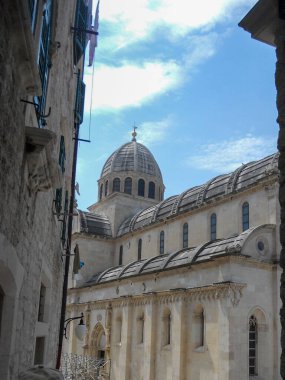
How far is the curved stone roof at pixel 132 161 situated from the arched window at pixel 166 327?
58.4ft

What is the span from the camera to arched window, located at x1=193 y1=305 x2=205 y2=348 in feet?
68.2

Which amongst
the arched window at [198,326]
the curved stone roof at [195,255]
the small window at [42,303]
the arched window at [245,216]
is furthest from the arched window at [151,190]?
the small window at [42,303]

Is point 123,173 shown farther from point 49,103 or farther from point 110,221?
point 49,103

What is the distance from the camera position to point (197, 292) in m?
20.9

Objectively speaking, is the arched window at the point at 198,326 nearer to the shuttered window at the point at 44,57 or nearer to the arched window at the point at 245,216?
the arched window at the point at 245,216

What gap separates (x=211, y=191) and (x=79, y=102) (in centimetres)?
1396

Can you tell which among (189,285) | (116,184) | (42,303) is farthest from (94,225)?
(42,303)

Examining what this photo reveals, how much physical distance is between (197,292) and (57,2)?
15731mm

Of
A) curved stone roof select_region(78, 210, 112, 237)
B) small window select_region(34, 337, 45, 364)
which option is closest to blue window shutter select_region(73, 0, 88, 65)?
small window select_region(34, 337, 45, 364)

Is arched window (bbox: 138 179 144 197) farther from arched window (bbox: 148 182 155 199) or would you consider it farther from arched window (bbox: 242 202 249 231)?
arched window (bbox: 242 202 249 231)

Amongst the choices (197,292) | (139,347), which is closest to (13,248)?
(197,292)

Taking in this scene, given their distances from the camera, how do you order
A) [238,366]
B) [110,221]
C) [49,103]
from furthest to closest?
[110,221] < [238,366] < [49,103]

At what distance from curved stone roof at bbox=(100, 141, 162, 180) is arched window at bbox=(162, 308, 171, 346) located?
700 inches

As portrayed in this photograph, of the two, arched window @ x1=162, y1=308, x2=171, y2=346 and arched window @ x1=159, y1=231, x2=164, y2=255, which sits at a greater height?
arched window @ x1=159, y1=231, x2=164, y2=255
